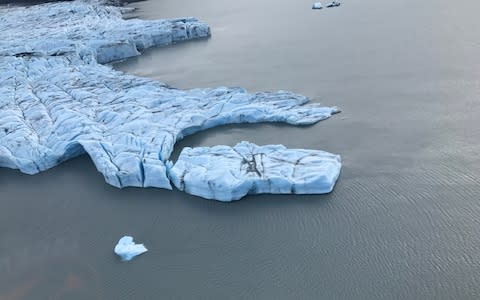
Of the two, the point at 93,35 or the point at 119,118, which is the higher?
the point at 93,35

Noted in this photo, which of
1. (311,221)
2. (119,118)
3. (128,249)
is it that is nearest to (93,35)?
(119,118)

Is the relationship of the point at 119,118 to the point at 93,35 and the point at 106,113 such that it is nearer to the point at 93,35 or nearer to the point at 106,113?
the point at 106,113

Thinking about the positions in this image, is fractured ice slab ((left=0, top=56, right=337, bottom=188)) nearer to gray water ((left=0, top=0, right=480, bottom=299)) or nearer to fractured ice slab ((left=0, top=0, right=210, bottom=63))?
gray water ((left=0, top=0, right=480, bottom=299))

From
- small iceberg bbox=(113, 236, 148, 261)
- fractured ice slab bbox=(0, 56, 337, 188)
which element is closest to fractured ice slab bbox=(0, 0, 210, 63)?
fractured ice slab bbox=(0, 56, 337, 188)

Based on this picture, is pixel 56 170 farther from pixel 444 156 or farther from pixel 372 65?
pixel 372 65

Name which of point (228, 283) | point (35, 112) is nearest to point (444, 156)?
point (228, 283)
